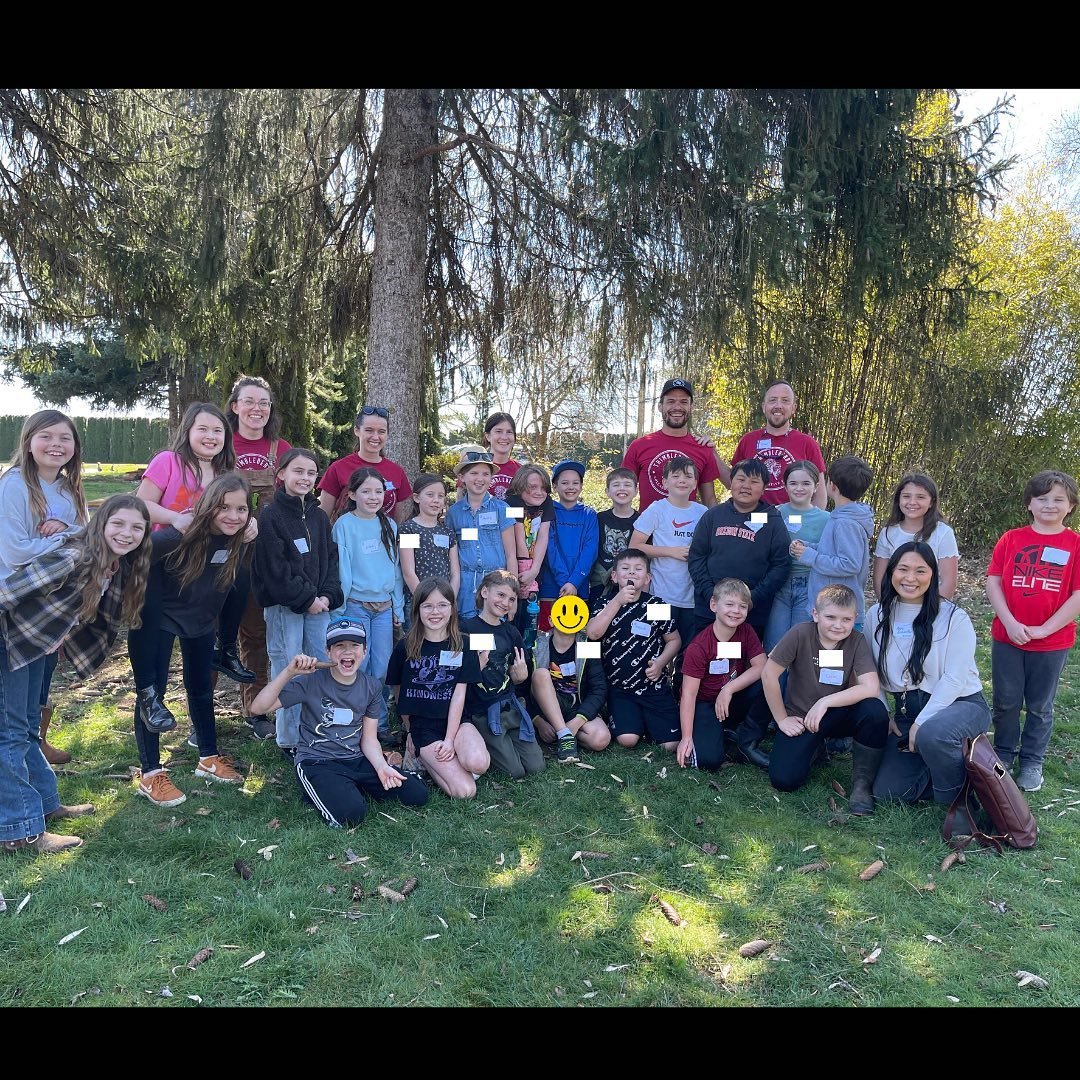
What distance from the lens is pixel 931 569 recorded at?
4117 mm

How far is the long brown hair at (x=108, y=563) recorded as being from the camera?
346 centimetres

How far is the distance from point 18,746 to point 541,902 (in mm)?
2312

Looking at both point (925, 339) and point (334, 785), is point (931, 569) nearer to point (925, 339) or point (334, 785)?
point (334, 785)

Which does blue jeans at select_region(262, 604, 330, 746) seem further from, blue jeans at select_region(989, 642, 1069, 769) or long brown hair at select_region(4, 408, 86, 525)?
blue jeans at select_region(989, 642, 1069, 769)

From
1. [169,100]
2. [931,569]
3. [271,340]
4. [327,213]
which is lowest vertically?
[931,569]

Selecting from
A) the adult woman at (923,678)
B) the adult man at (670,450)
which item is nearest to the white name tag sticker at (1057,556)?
the adult woman at (923,678)

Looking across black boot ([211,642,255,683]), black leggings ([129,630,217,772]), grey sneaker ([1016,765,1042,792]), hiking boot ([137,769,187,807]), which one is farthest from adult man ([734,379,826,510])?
hiking boot ([137,769,187,807])

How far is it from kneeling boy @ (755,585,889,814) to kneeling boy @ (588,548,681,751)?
767 mm

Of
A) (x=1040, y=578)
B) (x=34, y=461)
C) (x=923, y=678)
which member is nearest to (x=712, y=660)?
(x=923, y=678)

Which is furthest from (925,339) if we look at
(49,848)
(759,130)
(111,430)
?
(111,430)

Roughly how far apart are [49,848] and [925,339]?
7702 mm

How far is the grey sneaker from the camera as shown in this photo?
4.36m

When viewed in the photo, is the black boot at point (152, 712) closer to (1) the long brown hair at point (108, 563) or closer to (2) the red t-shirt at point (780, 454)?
(1) the long brown hair at point (108, 563)

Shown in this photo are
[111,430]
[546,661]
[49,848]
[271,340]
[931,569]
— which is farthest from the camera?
[111,430]
